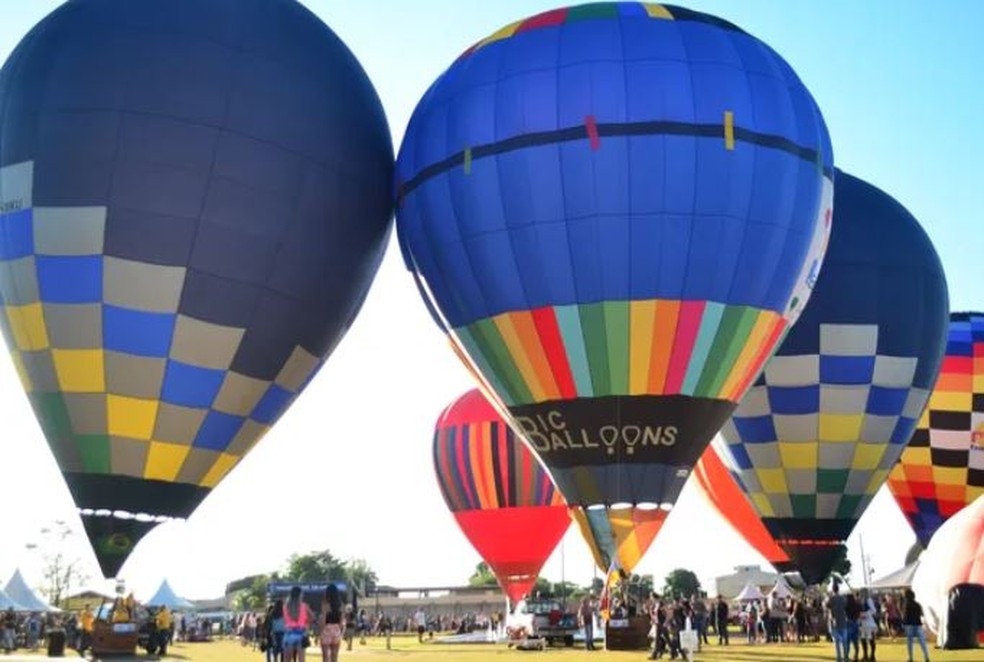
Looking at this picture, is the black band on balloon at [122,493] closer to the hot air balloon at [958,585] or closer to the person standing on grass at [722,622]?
the hot air balloon at [958,585]

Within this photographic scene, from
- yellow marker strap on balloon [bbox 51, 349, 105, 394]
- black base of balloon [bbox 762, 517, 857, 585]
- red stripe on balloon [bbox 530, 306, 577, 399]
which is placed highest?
red stripe on balloon [bbox 530, 306, 577, 399]

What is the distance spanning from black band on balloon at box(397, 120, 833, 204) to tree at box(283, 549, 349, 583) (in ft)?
270

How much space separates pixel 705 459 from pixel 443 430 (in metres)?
7.71

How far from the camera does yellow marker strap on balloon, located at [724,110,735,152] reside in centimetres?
1473

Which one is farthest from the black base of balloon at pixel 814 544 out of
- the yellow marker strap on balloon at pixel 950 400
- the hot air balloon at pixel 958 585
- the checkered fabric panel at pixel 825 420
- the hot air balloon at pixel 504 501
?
the hot air balloon at pixel 504 501

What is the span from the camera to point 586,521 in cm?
1479

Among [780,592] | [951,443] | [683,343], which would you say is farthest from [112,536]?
[951,443]

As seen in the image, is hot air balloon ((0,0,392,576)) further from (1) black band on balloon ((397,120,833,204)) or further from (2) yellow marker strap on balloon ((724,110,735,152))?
(2) yellow marker strap on balloon ((724,110,735,152))

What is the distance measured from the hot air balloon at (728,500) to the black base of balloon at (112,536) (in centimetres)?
1191

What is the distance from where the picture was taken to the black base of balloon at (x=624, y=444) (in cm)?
1448

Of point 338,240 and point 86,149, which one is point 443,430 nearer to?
point 338,240

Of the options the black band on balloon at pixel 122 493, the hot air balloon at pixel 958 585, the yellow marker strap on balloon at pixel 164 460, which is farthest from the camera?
the hot air balloon at pixel 958 585

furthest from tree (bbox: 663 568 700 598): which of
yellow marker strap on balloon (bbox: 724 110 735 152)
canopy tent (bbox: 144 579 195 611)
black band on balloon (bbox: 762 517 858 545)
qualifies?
yellow marker strap on balloon (bbox: 724 110 735 152)

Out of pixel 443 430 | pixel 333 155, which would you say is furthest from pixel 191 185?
pixel 443 430
